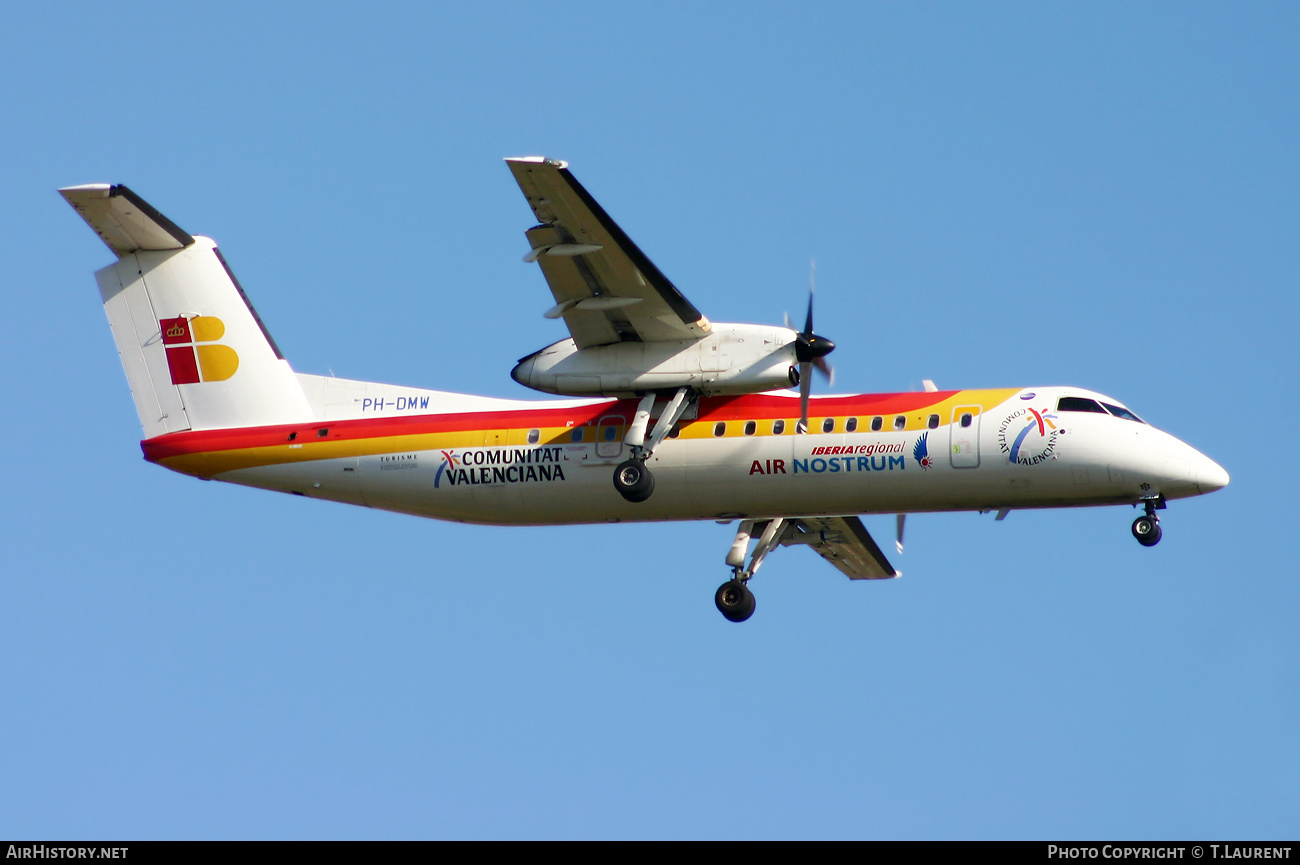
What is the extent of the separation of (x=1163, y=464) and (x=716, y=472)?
552 centimetres

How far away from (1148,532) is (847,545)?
19.3 feet

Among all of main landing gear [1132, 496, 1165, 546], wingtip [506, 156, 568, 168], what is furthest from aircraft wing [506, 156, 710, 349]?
main landing gear [1132, 496, 1165, 546]

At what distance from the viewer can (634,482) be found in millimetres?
19453

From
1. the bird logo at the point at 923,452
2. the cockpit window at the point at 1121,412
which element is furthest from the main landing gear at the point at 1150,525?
the bird logo at the point at 923,452

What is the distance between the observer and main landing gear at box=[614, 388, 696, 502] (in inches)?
766

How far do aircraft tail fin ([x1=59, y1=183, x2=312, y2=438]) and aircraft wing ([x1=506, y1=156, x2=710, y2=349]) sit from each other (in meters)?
4.49

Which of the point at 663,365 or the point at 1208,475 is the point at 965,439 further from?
the point at 663,365

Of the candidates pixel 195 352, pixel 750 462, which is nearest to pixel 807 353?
pixel 750 462

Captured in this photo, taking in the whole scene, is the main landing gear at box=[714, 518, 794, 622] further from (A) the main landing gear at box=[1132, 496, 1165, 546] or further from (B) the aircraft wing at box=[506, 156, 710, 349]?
(A) the main landing gear at box=[1132, 496, 1165, 546]

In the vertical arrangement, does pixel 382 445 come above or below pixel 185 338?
below

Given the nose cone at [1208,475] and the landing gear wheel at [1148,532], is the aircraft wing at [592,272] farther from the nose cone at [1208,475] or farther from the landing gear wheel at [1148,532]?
the nose cone at [1208,475]

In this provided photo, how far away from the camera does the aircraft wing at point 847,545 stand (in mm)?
23047

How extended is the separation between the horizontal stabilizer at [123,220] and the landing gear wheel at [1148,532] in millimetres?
13547
